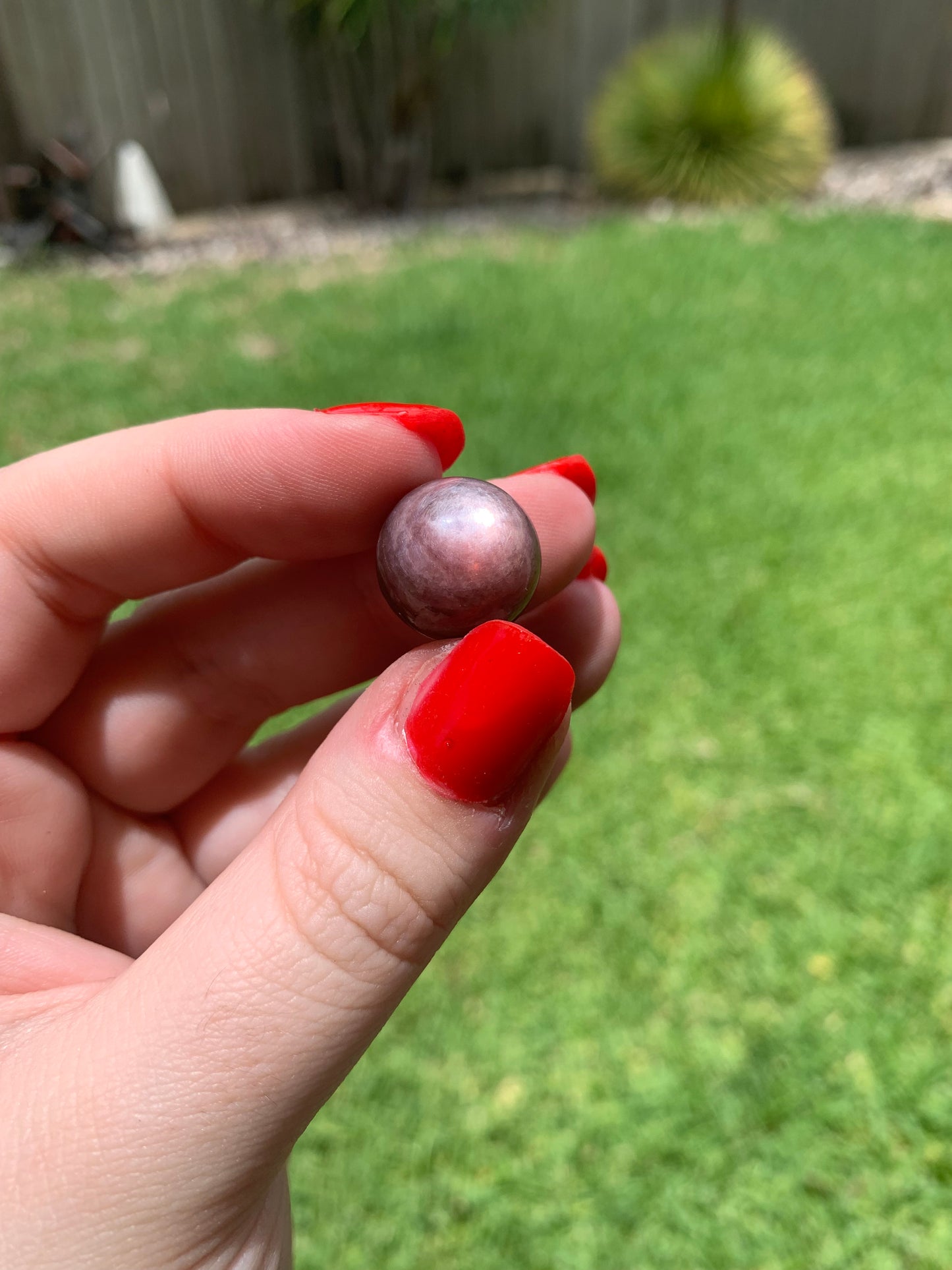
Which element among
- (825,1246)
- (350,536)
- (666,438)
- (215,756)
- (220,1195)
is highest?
(350,536)

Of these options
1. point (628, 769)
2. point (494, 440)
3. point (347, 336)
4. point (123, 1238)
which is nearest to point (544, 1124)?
point (628, 769)

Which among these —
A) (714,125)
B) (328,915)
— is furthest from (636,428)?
(714,125)

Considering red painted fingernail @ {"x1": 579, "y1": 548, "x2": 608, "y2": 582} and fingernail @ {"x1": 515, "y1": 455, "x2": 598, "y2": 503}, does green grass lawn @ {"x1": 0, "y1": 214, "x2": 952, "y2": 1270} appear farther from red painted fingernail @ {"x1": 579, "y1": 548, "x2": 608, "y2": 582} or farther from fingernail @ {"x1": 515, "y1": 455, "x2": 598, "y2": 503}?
fingernail @ {"x1": 515, "y1": 455, "x2": 598, "y2": 503}

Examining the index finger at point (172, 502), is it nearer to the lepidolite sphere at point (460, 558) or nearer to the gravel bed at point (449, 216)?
the lepidolite sphere at point (460, 558)

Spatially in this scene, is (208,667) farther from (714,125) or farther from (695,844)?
(714,125)

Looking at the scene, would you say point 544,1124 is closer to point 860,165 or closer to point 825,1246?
point 825,1246

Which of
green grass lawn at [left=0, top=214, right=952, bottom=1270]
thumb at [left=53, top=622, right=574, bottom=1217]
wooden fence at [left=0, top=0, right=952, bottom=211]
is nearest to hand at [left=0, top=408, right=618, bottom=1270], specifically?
thumb at [left=53, top=622, right=574, bottom=1217]
